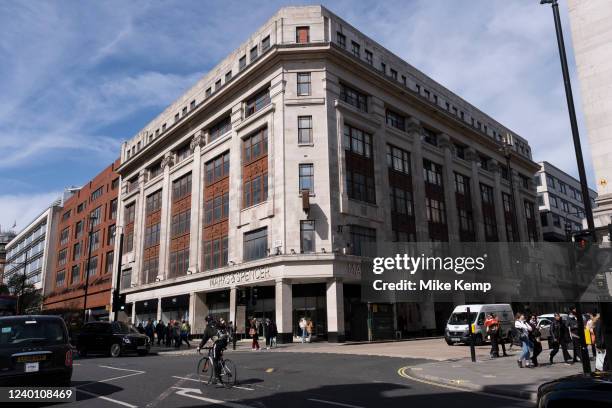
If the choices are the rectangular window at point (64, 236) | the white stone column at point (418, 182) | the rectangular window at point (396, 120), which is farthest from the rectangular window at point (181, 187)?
the rectangular window at point (64, 236)

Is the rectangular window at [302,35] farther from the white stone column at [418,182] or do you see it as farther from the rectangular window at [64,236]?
the rectangular window at [64,236]

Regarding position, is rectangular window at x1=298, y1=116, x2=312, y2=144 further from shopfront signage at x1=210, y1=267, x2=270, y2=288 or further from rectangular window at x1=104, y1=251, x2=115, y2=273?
rectangular window at x1=104, y1=251, x2=115, y2=273

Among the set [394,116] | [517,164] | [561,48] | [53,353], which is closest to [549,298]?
[517,164]

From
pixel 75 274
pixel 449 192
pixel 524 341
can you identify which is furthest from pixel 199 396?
pixel 75 274

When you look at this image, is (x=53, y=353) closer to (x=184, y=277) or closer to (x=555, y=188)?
(x=184, y=277)

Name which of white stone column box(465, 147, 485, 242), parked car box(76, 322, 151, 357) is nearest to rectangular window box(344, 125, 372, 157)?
white stone column box(465, 147, 485, 242)

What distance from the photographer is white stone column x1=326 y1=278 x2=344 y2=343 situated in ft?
111

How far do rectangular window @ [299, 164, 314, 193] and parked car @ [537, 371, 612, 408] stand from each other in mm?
31254

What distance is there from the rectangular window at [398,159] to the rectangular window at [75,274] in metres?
56.4

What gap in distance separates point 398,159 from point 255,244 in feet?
51.9

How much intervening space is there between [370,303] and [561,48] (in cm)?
2678

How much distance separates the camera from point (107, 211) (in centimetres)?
7119

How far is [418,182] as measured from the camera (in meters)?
46.0

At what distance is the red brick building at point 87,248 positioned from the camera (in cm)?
6825
